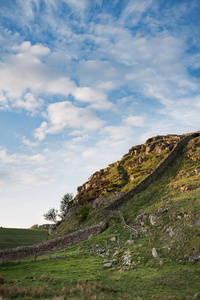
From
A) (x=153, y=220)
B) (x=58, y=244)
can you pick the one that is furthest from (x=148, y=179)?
(x=58, y=244)

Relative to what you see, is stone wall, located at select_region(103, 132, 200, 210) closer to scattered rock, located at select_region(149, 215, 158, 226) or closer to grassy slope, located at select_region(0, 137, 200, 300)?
grassy slope, located at select_region(0, 137, 200, 300)

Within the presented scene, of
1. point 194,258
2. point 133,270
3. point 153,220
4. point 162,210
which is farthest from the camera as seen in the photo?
point 162,210

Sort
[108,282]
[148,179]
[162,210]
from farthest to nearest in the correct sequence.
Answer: [148,179]
[162,210]
[108,282]

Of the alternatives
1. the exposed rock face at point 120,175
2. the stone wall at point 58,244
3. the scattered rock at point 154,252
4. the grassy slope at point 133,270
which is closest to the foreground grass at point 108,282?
the grassy slope at point 133,270

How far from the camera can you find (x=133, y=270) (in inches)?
897

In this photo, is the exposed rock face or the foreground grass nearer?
the foreground grass

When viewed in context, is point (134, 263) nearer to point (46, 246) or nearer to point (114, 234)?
point (114, 234)

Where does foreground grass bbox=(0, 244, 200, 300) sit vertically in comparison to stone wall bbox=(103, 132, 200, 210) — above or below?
below

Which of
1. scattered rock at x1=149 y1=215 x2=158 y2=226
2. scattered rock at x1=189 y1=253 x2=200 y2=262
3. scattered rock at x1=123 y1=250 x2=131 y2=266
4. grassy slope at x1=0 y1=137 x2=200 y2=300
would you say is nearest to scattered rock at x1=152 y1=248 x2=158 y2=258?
grassy slope at x1=0 y1=137 x2=200 y2=300

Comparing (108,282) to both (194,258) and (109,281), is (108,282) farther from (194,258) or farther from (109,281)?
(194,258)

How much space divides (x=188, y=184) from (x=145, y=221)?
13.7 metres

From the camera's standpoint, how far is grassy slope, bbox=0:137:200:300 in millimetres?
17016

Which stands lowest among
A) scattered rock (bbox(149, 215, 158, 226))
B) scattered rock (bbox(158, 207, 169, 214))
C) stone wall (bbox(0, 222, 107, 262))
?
stone wall (bbox(0, 222, 107, 262))

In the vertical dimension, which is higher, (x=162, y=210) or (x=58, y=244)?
(x=162, y=210)
